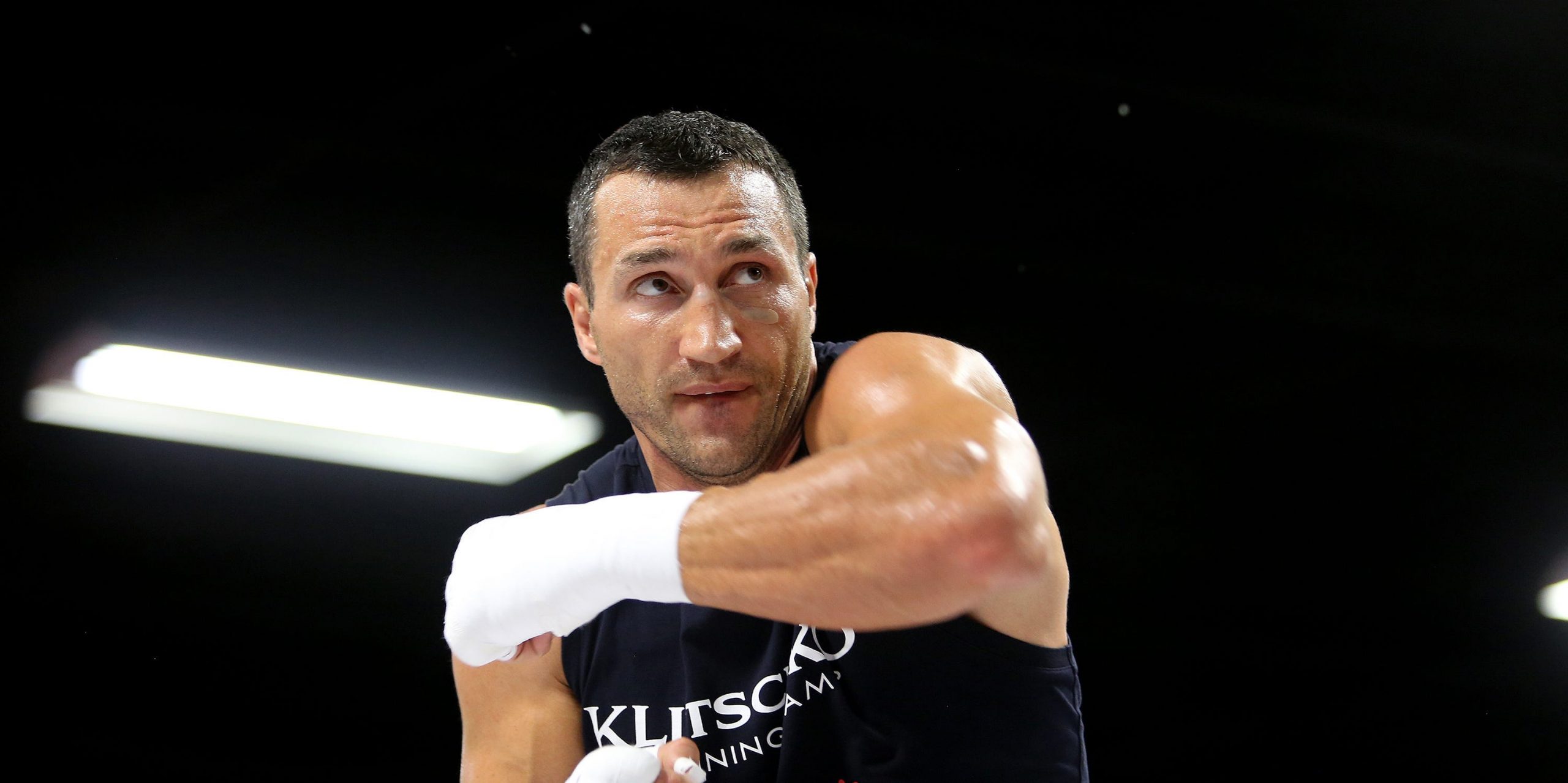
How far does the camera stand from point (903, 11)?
2.64 m

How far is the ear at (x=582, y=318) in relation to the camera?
68.4 inches

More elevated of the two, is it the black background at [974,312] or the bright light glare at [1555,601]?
the black background at [974,312]

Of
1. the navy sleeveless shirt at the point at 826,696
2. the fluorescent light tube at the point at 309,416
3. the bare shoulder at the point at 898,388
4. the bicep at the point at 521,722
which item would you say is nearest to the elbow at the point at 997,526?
the bare shoulder at the point at 898,388

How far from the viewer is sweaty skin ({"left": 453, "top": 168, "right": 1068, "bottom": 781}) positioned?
38.6 inches

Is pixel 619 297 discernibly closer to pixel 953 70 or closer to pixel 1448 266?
pixel 953 70

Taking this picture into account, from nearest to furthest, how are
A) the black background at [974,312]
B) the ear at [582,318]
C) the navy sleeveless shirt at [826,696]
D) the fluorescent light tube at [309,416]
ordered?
the navy sleeveless shirt at [826,696], the ear at [582,318], the black background at [974,312], the fluorescent light tube at [309,416]

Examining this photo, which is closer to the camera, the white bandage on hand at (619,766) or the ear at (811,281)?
the white bandage on hand at (619,766)

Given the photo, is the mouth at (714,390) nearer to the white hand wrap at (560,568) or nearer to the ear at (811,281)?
the ear at (811,281)

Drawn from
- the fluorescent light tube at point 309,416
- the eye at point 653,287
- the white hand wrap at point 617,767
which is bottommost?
the white hand wrap at point 617,767

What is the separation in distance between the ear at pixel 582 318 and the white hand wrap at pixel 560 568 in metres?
0.61

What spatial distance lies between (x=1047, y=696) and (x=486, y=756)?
2.50 feet

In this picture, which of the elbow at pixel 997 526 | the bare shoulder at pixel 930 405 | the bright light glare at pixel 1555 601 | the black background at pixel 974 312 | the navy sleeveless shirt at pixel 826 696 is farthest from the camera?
the bright light glare at pixel 1555 601

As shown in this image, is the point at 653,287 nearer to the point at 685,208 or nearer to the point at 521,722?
the point at 685,208

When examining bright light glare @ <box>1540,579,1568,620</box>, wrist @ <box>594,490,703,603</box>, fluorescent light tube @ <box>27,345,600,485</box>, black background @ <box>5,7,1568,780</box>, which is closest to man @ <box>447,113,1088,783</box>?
wrist @ <box>594,490,703,603</box>
